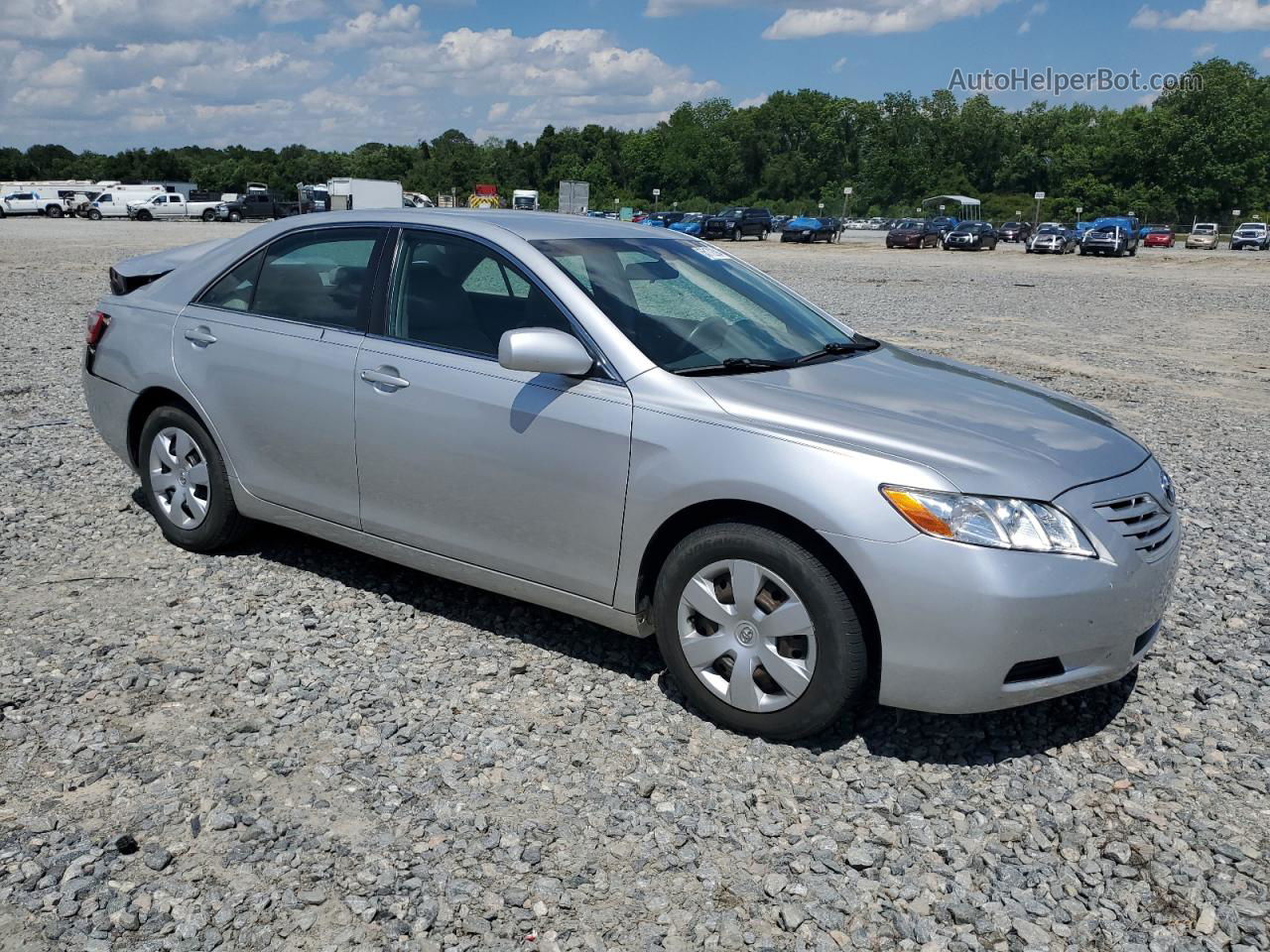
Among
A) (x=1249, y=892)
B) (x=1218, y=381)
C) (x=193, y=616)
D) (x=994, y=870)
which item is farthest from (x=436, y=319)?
(x=1218, y=381)

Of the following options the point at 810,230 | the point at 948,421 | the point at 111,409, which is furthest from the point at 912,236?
the point at 948,421

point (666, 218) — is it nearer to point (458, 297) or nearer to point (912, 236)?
point (912, 236)

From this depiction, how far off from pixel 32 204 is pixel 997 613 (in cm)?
8181

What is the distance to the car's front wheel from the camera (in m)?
3.54

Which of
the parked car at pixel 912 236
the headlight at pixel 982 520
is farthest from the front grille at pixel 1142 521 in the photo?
the parked car at pixel 912 236

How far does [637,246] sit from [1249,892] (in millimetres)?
3183

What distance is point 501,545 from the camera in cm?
425

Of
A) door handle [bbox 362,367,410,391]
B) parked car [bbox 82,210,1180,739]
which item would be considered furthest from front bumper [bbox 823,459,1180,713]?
door handle [bbox 362,367,410,391]

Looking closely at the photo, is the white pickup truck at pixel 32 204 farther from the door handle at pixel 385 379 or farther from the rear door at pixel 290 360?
the door handle at pixel 385 379

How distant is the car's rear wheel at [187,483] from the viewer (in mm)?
5227

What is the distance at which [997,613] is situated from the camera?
Answer: 10.9 feet

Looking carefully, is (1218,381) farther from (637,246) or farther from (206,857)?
(206,857)

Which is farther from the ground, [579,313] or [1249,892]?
[579,313]

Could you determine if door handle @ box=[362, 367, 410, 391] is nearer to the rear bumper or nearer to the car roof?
the car roof
